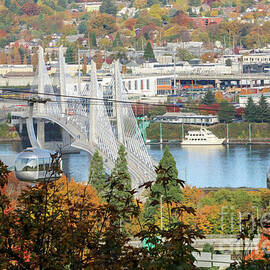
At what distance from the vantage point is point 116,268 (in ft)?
7.44

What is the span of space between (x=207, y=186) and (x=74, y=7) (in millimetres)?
32630

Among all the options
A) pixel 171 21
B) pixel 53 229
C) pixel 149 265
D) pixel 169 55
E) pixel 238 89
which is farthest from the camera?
pixel 171 21

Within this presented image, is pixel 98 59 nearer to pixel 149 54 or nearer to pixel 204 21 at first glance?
pixel 149 54

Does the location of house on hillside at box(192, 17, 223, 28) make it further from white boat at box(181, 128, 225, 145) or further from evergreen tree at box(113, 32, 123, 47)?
white boat at box(181, 128, 225, 145)

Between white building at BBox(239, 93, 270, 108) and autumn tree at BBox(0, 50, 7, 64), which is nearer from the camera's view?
white building at BBox(239, 93, 270, 108)

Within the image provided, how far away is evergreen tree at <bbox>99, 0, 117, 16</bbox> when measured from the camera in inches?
1570

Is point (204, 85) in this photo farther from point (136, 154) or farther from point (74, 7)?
point (74, 7)

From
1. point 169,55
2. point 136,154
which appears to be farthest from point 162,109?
point 169,55

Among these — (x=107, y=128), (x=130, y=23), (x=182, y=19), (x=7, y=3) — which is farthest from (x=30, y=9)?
(x=107, y=128)

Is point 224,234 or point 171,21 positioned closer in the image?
point 224,234

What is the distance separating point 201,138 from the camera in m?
16.6

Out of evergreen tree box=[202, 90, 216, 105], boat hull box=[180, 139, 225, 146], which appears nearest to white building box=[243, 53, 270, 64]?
evergreen tree box=[202, 90, 216, 105]

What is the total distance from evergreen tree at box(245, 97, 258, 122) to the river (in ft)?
5.77

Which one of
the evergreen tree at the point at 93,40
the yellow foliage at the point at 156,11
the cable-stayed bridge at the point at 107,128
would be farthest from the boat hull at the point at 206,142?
the yellow foliage at the point at 156,11
